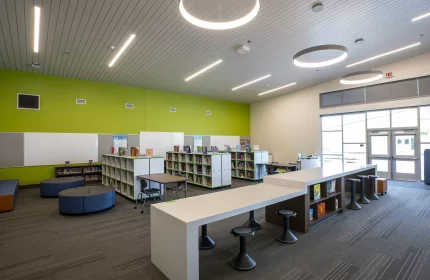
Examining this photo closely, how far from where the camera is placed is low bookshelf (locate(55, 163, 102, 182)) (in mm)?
8758

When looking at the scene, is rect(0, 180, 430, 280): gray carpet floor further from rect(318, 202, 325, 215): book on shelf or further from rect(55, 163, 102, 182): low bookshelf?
rect(55, 163, 102, 182): low bookshelf

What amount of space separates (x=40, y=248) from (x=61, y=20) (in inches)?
189

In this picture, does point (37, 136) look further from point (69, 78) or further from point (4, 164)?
point (69, 78)

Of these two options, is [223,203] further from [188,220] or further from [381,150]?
[381,150]

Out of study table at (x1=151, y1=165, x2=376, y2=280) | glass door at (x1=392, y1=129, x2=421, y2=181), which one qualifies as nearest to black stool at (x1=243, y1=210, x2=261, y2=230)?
study table at (x1=151, y1=165, x2=376, y2=280)

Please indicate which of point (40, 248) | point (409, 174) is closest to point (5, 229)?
point (40, 248)

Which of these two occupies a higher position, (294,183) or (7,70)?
(7,70)

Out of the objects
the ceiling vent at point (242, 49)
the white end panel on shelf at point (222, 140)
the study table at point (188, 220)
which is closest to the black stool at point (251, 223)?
the study table at point (188, 220)

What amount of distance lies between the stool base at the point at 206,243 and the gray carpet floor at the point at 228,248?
0.11m

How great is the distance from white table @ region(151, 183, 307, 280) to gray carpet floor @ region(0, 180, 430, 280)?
0.37 metres

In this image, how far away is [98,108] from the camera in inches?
384

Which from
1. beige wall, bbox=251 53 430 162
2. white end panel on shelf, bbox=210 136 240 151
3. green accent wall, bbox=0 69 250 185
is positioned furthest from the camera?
white end panel on shelf, bbox=210 136 240 151

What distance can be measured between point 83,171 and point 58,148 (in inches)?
51.6

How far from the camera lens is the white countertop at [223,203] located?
2502 mm
